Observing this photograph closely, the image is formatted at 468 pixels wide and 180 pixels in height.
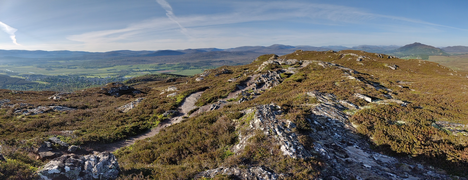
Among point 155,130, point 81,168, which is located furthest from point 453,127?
point 155,130

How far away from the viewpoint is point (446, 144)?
1080 centimetres

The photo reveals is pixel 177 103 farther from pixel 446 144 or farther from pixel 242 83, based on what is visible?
pixel 446 144

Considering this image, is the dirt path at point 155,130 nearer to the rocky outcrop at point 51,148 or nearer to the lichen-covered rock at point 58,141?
the lichen-covered rock at point 58,141

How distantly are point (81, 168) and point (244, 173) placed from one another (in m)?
7.97

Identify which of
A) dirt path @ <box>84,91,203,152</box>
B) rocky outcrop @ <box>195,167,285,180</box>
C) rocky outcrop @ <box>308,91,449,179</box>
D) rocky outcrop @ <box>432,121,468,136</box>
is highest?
rocky outcrop @ <box>432,121,468,136</box>

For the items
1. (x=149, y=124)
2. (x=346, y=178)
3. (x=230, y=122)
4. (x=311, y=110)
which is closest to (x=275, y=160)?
(x=346, y=178)

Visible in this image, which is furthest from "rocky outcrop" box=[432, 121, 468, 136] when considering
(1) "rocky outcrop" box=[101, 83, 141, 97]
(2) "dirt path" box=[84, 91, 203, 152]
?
(1) "rocky outcrop" box=[101, 83, 141, 97]

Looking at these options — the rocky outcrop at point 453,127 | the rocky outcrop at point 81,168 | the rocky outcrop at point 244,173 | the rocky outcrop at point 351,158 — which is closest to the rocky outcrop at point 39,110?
the rocky outcrop at point 81,168

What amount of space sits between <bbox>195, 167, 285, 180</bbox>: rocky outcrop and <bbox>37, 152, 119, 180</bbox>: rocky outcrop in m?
4.63

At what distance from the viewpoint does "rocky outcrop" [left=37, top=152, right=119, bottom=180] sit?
759cm

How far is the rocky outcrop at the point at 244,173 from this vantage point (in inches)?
314

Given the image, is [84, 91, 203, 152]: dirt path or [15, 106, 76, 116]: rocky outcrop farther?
[15, 106, 76, 116]: rocky outcrop

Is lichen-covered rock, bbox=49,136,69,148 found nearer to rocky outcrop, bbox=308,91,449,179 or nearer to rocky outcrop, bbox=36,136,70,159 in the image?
rocky outcrop, bbox=36,136,70,159

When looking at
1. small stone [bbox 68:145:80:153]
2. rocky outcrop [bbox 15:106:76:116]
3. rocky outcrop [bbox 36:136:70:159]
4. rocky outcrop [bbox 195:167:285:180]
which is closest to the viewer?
rocky outcrop [bbox 195:167:285:180]
